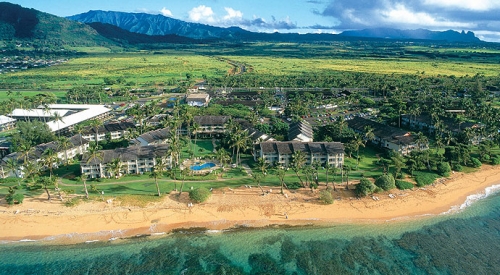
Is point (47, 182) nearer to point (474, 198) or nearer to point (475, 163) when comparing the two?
point (474, 198)

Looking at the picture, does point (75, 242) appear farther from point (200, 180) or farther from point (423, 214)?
point (423, 214)

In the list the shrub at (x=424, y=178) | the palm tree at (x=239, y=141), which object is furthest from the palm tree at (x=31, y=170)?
the shrub at (x=424, y=178)

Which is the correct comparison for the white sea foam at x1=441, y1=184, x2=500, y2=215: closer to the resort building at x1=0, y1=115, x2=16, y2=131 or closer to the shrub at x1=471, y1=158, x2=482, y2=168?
the shrub at x1=471, y1=158, x2=482, y2=168

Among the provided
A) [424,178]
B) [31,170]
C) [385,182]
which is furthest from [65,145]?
[424,178]

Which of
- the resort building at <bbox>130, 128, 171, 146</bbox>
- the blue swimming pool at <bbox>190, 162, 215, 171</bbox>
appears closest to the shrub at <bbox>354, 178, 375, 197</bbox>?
the blue swimming pool at <bbox>190, 162, 215, 171</bbox>

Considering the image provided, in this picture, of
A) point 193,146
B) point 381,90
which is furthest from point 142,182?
point 381,90

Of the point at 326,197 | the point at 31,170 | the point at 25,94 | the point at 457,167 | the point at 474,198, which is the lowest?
the point at 474,198
